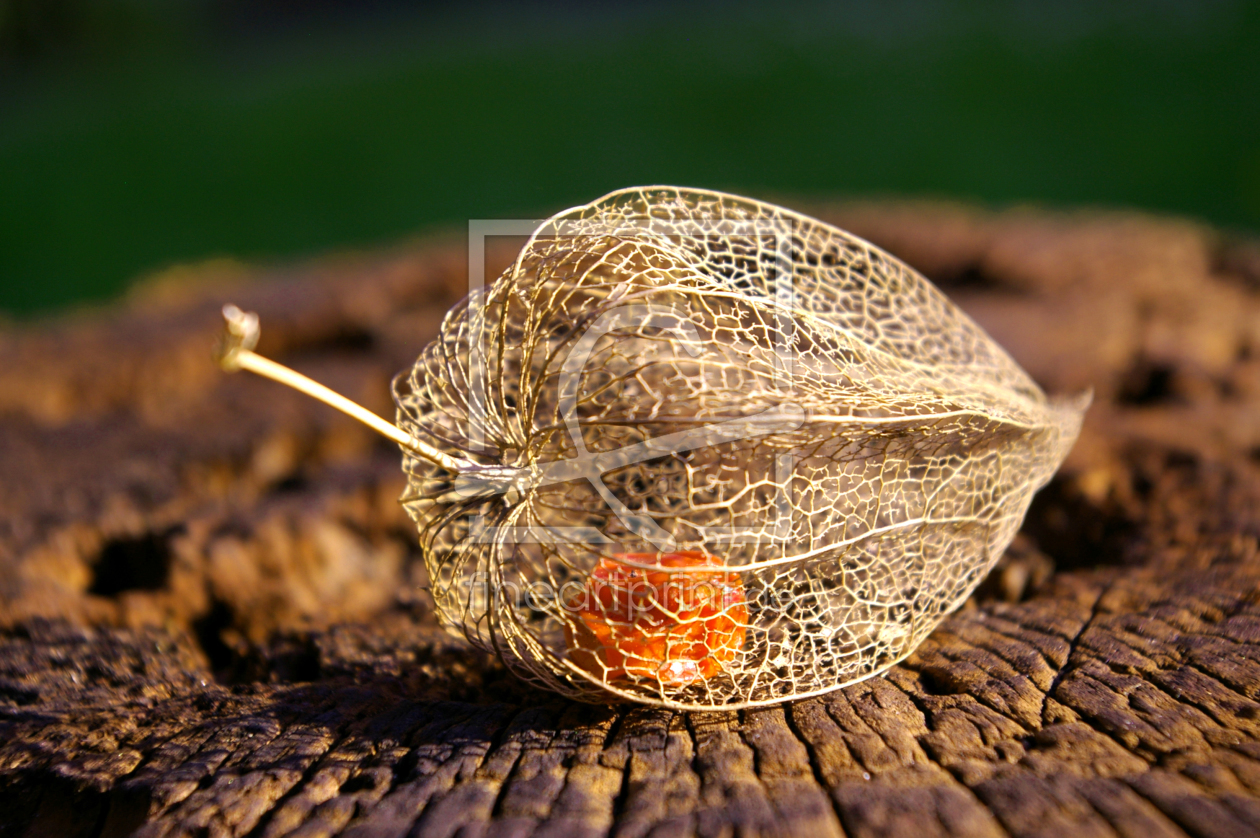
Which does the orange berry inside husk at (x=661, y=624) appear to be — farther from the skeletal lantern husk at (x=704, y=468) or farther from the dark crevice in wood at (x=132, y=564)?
the dark crevice in wood at (x=132, y=564)

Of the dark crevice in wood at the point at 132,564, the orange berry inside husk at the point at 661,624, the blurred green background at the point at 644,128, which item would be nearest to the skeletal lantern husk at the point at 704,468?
the orange berry inside husk at the point at 661,624

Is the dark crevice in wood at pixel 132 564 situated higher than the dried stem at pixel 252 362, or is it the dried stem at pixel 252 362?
the dried stem at pixel 252 362

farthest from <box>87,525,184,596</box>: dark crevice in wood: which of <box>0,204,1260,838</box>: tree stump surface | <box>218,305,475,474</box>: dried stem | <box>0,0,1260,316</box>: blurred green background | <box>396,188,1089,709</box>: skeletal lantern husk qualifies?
<box>0,0,1260,316</box>: blurred green background

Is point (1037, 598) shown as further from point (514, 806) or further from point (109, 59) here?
point (109, 59)

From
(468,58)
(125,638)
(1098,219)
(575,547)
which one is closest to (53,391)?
(125,638)

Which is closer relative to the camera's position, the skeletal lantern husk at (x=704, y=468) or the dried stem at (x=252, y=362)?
the dried stem at (x=252, y=362)

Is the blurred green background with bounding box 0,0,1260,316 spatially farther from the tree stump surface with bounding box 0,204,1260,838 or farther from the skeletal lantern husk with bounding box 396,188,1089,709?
the skeletal lantern husk with bounding box 396,188,1089,709
